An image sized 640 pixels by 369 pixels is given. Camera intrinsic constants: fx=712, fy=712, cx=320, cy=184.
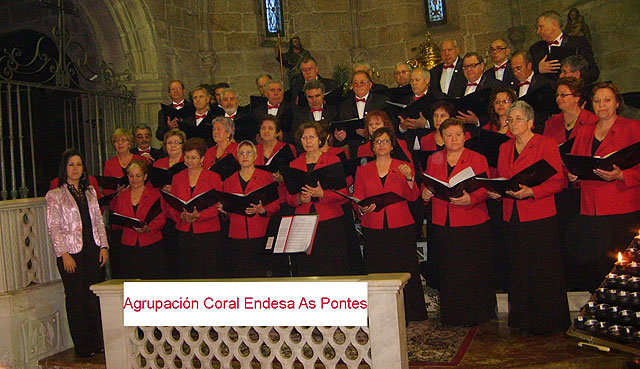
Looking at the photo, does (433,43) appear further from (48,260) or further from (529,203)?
(48,260)

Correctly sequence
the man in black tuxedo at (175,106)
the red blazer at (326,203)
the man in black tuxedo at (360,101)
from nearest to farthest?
the red blazer at (326,203) → the man in black tuxedo at (360,101) → the man in black tuxedo at (175,106)

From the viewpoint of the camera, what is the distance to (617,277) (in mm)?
4098

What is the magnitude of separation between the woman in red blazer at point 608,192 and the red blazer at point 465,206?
654 mm

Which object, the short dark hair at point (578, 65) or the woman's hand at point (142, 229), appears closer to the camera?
the short dark hair at point (578, 65)

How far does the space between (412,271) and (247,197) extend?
129 cm

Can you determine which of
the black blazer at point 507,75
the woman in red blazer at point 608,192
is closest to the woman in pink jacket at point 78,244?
the black blazer at point 507,75

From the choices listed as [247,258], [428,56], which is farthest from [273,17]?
[247,258]

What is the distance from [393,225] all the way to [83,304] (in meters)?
2.36

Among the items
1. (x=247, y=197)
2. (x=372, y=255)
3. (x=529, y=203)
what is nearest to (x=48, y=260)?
(x=247, y=197)

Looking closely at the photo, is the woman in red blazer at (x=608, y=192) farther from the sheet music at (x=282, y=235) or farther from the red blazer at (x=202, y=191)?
the red blazer at (x=202, y=191)

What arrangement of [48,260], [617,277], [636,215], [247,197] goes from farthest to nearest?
[48,260] < [247,197] < [636,215] < [617,277]

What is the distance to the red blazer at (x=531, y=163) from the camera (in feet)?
15.0

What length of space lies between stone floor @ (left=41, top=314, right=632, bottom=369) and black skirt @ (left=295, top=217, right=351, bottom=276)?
1121 mm

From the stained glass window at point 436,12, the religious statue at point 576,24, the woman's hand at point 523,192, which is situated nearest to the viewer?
the woman's hand at point 523,192
